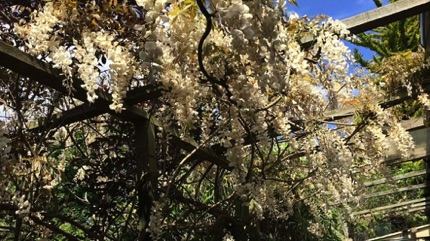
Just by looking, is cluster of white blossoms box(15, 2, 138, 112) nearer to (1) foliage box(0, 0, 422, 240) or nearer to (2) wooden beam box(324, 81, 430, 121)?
(1) foliage box(0, 0, 422, 240)

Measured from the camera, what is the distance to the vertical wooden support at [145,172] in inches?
90.3

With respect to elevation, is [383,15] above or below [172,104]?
above

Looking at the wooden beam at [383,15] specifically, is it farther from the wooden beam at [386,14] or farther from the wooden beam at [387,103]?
the wooden beam at [387,103]

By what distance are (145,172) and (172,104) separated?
1.65 feet

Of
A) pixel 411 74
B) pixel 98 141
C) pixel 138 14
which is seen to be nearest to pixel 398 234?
pixel 411 74

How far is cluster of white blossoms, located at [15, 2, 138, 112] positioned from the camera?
179cm

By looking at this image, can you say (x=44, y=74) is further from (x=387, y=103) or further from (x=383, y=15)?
(x=387, y=103)

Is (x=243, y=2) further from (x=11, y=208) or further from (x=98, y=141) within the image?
(x=98, y=141)

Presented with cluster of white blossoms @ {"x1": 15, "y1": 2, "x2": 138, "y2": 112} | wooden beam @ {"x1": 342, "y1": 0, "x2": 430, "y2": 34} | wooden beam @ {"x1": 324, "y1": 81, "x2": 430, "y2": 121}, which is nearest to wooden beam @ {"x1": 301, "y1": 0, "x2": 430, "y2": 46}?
wooden beam @ {"x1": 342, "y1": 0, "x2": 430, "y2": 34}

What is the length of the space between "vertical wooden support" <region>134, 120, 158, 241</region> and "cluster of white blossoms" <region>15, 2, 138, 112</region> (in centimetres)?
45

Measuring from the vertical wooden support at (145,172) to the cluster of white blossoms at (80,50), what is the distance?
0.45m

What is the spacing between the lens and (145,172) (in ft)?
7.75

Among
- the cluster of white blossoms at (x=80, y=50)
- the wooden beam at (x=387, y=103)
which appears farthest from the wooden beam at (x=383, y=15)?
the wooden beam at (x=387, y=103)

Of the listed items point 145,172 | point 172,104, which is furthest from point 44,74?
point 145,172
